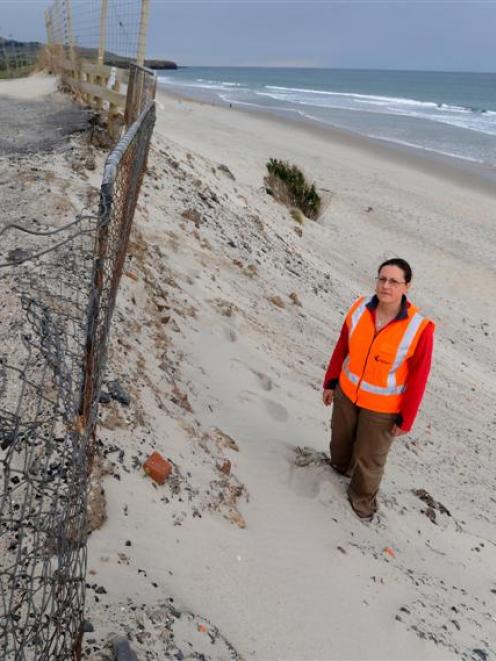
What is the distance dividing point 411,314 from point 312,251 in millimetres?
7494

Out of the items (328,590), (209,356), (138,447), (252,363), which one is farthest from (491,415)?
(138,447)

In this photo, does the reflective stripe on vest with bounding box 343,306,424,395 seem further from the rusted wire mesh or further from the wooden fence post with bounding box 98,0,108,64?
the wooden fence post with bounding box 98,0,108,64

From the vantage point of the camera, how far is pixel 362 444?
3.97m

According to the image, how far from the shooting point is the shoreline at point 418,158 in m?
21.5

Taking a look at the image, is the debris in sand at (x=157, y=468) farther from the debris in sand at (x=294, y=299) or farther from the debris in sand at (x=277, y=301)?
the debris in sand at (x=294, y=299)

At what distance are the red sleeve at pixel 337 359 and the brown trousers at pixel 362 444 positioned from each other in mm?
64

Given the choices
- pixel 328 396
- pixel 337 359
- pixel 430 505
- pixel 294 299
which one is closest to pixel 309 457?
pixel 328 396

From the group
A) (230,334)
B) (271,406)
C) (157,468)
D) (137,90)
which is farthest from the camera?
(137,90)

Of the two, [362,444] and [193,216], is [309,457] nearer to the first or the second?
[362,444]

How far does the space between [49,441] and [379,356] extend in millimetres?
1962

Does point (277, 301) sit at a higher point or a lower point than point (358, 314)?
lower

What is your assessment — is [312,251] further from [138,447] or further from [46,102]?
[138,447]

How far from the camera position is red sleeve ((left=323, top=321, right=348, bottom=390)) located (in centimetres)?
397

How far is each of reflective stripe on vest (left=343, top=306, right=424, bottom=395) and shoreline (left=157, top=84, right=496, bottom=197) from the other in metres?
18.0
